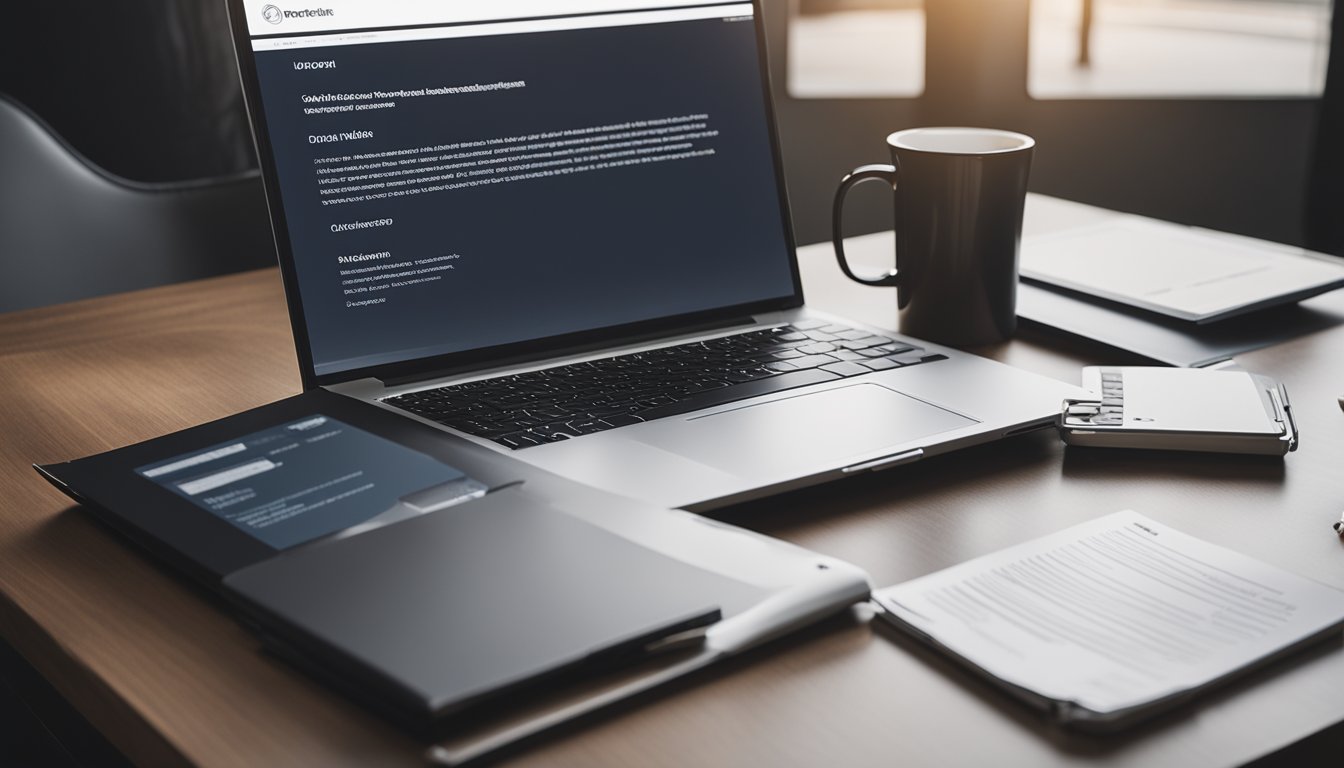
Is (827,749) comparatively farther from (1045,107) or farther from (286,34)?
(1045,107)

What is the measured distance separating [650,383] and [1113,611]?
0.38 metres

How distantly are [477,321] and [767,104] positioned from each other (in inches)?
12.9

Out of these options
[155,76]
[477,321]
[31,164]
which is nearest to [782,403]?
[477,321]

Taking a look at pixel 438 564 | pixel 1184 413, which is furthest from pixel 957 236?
pixel 438 564

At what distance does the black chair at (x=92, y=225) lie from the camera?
1445 millimetres

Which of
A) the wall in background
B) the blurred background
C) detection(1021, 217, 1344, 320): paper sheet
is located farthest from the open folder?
the blurred background

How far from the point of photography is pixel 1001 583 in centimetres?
57

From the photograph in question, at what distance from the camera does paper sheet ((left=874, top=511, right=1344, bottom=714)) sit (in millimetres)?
491

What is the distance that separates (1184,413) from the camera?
2.51 feet

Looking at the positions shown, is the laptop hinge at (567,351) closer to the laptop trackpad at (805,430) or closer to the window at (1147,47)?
the laptop trackpad at (805,430)

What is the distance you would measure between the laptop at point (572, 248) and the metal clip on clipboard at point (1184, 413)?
3cm

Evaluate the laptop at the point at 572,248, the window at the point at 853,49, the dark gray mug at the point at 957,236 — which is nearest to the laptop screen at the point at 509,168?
the laptop at the point at 572,248

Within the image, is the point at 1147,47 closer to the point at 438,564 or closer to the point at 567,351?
the point at 567,351

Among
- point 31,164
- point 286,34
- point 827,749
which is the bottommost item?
point 827,749
